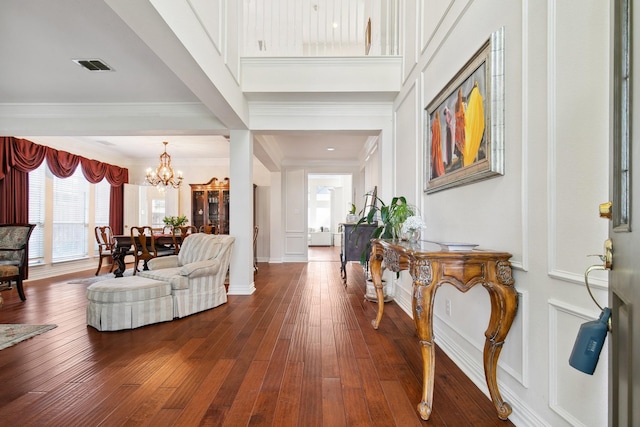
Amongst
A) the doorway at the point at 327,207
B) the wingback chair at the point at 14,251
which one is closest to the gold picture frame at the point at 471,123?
the wingback chair at the point at 14,251

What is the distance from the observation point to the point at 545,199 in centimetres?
137

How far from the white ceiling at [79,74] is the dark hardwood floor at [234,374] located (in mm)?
2296

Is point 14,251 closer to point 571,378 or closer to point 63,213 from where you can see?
point 63,213

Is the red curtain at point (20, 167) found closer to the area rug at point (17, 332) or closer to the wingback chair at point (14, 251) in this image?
the wingback chair at point (14, 251)

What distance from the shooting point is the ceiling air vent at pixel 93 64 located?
3.15 m

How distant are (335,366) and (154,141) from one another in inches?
244

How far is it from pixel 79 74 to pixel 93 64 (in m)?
0.41

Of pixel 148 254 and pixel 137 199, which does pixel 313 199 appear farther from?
pixel 148 254

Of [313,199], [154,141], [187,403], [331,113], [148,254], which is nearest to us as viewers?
[187,403]

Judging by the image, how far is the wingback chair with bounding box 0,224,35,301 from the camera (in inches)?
159

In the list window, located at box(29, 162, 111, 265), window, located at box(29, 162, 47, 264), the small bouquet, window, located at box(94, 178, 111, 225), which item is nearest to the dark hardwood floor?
the small bouquet

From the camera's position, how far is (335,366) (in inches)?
86.0

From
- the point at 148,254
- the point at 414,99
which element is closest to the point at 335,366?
the point at 414,99

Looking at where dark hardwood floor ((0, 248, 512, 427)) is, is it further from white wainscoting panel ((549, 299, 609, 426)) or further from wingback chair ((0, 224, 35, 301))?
wingback chair ((0, 224, 35, 301))
